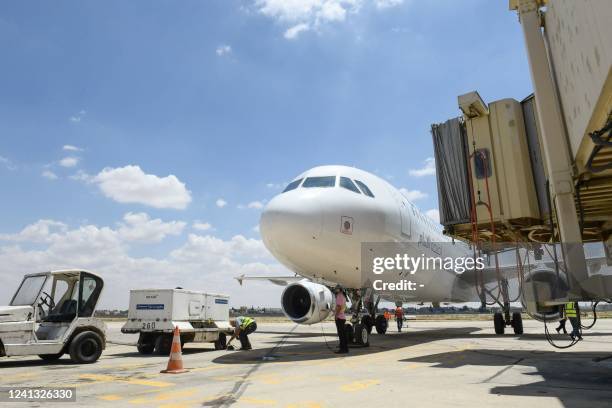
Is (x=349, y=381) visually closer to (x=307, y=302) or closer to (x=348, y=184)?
(x=307, y=302)

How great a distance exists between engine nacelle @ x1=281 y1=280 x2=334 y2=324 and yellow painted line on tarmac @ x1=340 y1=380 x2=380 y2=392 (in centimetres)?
392

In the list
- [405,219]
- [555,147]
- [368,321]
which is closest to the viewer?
[555,147]

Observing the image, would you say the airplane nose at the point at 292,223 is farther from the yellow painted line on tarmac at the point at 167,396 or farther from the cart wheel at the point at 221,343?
the cart wheel at the point at 221,343

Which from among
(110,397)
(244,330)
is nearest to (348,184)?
(244,330)

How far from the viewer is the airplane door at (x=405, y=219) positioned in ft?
40.9

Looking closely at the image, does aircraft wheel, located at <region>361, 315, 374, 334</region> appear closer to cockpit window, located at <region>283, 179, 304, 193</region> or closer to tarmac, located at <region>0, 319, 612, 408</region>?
tarmac, located at <region>0, 319, 612, 408</region>

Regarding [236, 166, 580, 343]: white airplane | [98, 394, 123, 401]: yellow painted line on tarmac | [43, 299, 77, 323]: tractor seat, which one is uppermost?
[236, 166, 580, 343]: white airplane

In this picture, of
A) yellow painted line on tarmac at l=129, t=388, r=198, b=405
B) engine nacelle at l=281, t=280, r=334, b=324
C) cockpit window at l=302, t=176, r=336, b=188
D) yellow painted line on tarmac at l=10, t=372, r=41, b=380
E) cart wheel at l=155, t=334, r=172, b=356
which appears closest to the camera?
yellow painted line on tarmac at l=129, t=388, r=198, b=405

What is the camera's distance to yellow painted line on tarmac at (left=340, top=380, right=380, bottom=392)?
5.33 m

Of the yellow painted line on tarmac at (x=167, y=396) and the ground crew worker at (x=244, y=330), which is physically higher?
the ground crew worker at (x=244, y=330)

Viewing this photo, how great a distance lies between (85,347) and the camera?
962 cm

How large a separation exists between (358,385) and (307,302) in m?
4.46

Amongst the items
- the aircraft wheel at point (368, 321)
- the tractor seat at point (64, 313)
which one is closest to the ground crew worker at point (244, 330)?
the aircraft wheel at point (368, 321)

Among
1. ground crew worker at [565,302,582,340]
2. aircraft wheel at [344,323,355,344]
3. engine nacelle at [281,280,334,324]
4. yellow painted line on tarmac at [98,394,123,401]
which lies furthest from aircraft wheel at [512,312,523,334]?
yellow painted line on tarmac at [98,394,123,401]
